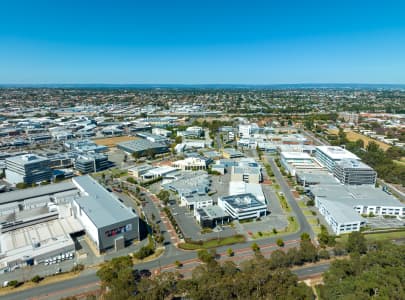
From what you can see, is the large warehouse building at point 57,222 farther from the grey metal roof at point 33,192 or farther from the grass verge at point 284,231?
the grass verge at point 284,231

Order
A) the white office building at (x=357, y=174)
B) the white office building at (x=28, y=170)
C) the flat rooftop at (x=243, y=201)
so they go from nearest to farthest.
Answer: the flat rooftop at (x=243, y=201)
the white office building at (x=357, y=174)
the white office building at (x=28, y=170)

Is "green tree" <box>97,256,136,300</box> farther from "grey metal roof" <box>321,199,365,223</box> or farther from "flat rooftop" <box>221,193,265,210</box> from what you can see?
"grey metal roof" <box>321,199,365,223</box>

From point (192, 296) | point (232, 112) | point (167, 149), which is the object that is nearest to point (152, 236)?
point (192, 296)

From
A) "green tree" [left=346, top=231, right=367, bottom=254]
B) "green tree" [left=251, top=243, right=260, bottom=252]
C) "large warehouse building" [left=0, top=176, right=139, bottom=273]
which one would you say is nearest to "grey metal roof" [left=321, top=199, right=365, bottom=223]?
"green tree" [left=346, top=231, right=367, bottom=254]

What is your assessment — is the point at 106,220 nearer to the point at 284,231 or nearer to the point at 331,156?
the point at 284,231

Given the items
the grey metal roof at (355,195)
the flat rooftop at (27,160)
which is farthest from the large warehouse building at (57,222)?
the grey metal roof at (355,195)

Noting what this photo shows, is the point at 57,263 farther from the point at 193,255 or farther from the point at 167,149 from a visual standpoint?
the point at 167,149

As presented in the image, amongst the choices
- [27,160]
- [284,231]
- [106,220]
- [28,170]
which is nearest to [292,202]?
[284,231]

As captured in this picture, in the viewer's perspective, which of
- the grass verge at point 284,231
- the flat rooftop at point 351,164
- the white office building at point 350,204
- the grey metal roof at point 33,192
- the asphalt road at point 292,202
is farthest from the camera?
the flat rooftop at point 351,164
